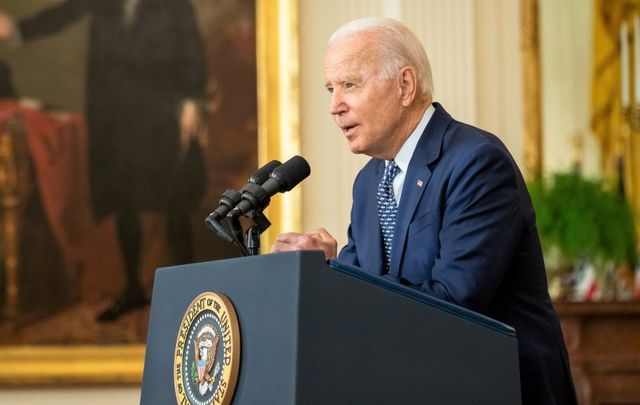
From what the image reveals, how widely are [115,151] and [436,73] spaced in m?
2.03

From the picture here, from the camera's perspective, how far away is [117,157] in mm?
6652

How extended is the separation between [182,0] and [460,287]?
4550 mm

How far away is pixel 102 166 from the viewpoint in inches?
262

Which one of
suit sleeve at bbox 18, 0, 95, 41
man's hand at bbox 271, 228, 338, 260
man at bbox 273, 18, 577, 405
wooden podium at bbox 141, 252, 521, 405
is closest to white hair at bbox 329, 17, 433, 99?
man at bbox 273, 18, 577, 405

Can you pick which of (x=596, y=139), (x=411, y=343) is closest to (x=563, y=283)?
(x=596, y=139)

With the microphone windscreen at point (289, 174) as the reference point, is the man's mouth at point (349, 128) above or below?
above

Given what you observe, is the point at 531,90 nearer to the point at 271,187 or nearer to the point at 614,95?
the point at 614,95

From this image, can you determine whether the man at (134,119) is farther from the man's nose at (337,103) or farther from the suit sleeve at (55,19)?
the man's nose at (337,103)

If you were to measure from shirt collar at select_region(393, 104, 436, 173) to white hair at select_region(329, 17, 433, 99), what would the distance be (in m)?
0.08

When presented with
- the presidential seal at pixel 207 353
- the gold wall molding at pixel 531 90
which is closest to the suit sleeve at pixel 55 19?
the gold wall molding at pixel 531 90

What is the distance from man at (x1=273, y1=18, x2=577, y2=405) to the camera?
2699 mm

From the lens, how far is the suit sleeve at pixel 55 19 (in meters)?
6.69

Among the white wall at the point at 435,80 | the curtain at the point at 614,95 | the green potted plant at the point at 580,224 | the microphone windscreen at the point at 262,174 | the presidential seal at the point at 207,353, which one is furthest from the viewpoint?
the curtain at the point at 614,95

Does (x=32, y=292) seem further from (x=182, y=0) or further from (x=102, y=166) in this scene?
(x=182, y=0)
